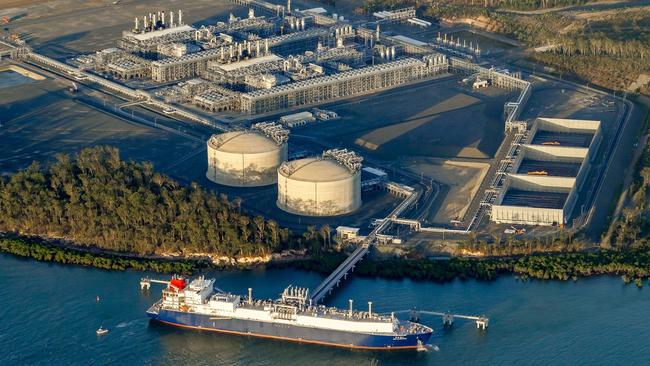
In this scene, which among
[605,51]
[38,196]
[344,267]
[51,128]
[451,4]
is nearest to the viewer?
[344,267]

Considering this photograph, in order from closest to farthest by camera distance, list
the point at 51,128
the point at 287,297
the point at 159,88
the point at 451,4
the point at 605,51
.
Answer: the point at 287,297, the point at 51,128, the point at 159,88, the point at 605,51, the point at 451,4

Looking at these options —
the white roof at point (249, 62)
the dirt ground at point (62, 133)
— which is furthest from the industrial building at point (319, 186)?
the white roof at point (249, 62)

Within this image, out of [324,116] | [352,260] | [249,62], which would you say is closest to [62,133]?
[249,62]

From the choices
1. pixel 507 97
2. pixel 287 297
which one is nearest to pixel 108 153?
pixel 287 297

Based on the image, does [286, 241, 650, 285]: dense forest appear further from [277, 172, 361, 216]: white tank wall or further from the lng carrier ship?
the lng carrier ship

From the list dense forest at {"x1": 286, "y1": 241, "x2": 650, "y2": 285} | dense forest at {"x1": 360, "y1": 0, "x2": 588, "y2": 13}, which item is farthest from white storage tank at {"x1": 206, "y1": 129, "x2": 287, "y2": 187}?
dense forest at {"x1": 360, "y1": 0, "x2": 588, "y2": 13}

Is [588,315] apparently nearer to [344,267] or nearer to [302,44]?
[344,267]
